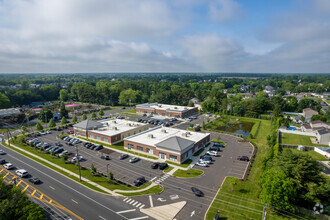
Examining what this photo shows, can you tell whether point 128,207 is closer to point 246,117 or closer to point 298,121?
point 246,117

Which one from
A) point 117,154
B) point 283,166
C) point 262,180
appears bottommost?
point 117,154

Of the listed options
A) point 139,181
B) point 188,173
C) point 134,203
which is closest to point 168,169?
point 188,173

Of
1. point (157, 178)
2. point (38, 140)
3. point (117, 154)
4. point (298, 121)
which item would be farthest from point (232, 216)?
point (298, 121)

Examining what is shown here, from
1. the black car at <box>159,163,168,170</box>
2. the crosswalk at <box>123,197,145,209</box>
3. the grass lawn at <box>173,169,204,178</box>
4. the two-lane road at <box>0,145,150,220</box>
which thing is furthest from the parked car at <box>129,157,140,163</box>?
the crosswalk at <box>123,197,145,209</box>

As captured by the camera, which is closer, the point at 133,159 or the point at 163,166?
the point at 163,166

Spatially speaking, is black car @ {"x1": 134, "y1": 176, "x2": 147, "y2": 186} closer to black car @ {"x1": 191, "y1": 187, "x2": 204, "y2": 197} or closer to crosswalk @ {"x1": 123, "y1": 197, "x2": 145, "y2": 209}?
crosswalk @ {"x1": 123, "y1": 197, "x2": 145, "y2": 209}

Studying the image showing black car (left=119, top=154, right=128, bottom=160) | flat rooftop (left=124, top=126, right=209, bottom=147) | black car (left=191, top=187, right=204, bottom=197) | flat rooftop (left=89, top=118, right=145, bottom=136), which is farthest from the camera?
flat rooftop (left=89, top=118, right=145, bottom=136)

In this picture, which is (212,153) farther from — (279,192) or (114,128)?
(114,128)

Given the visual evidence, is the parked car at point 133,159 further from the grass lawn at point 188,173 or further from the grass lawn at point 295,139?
the grass lawn at point 295,139

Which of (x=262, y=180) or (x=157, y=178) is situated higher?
(x=262, y=180)
